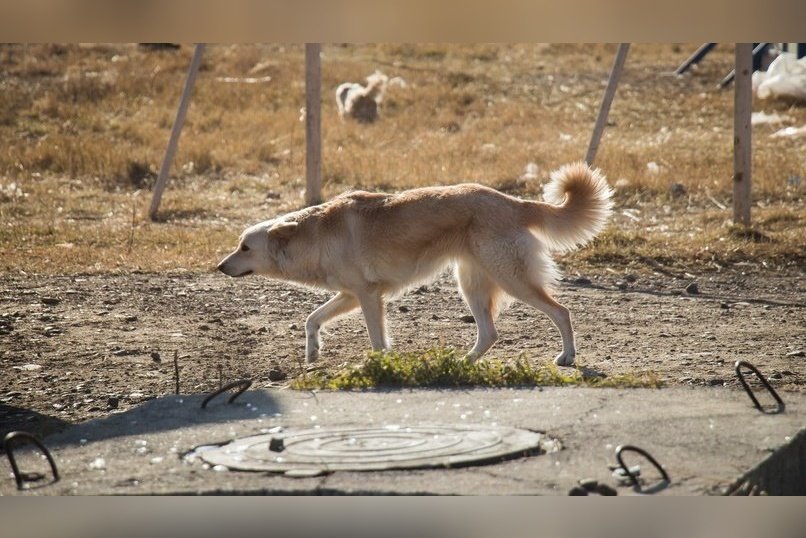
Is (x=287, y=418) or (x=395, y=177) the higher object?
(x=395, y=177)

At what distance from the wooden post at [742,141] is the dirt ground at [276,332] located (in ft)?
5.32

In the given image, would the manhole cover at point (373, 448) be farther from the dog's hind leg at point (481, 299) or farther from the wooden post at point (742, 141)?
the wooden post at point (742, 141)

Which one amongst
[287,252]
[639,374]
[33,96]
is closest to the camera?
[639,374]

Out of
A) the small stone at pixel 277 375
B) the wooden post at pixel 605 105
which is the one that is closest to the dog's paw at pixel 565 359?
the small stone at pixel 277 375

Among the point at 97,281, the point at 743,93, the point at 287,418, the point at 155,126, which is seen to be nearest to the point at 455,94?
the point at 155,126

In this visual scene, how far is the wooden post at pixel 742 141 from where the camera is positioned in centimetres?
1224

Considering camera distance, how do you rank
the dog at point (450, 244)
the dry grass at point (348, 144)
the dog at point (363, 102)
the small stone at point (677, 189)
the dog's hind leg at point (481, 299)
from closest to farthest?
the dog at point (450, 244) < the dog's hind leg at point (481, 299) < the dry grass at point (348, 144) < the small stone at point (677, 189) < the dog at point (363, 102)

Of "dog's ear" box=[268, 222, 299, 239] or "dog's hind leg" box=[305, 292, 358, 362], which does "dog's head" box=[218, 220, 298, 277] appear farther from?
"dog's hind leg" box=[305, 292, 358, 362]

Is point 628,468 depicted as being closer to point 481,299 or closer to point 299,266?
point 481,299

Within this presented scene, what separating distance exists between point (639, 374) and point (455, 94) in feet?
49.4

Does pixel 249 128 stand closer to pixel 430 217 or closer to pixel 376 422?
pixel 430 217

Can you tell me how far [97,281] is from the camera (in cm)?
1066

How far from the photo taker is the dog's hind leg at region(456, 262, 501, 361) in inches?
307

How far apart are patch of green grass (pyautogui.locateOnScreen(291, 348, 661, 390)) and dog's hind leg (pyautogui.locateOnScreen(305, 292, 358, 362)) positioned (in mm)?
1123
